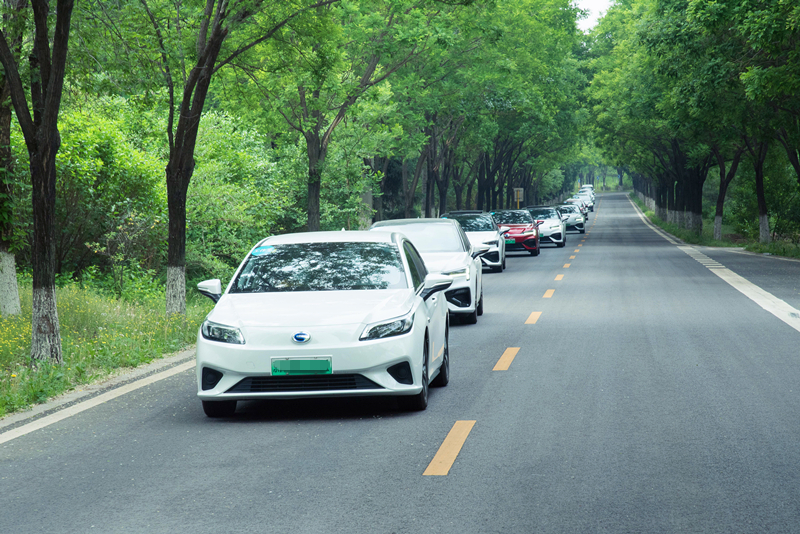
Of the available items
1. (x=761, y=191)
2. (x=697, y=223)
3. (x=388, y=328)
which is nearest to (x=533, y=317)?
(x=388, y=328)

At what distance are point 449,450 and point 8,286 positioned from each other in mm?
8710

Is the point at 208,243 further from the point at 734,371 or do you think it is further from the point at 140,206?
the point at 734,371

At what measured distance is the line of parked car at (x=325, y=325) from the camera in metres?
7.39

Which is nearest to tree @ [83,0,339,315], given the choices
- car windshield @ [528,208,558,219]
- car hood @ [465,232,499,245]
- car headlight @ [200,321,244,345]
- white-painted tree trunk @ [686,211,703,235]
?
car headlight @ [200,321,244,345]

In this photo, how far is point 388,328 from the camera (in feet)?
25.0

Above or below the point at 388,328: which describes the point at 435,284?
above

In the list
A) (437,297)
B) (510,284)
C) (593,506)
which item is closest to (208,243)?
(510,284)

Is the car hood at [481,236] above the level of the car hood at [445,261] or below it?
below

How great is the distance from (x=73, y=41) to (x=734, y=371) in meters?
9.67

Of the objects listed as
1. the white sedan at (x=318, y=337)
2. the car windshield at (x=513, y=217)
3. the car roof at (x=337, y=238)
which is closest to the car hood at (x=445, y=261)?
the car roof at (x=337, y=238)

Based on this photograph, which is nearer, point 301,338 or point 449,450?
point 449,450

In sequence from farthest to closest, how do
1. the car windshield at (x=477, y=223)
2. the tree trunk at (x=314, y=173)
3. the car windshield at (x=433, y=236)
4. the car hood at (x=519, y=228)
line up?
1. the car hood at (x=519, y=228)
2. the car windshield at (x=477, y=223)
3. the tree trunk at (x=314, y=173)
4. the car windshield at (x=433, y=236)

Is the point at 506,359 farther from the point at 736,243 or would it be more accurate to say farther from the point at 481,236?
the point at 736,243

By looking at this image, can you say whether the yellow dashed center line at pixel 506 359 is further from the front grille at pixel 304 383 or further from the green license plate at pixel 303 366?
the green license plate at pixel 303 366
